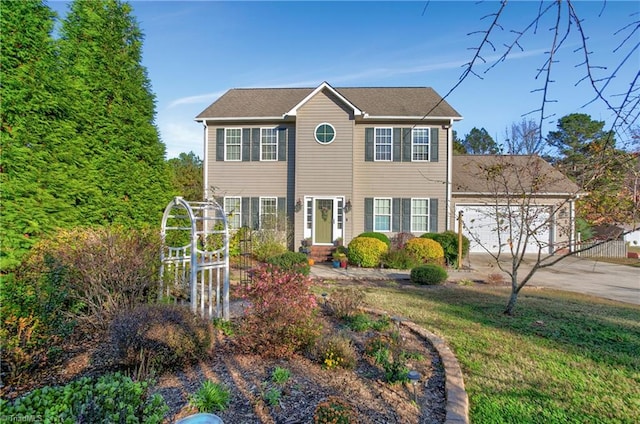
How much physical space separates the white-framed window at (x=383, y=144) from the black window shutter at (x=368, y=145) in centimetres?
22

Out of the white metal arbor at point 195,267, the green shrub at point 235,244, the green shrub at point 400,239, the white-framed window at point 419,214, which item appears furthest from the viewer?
the white-framed window at point 419,214

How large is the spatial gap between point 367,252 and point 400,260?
1171mm

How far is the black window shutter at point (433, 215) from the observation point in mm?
13548

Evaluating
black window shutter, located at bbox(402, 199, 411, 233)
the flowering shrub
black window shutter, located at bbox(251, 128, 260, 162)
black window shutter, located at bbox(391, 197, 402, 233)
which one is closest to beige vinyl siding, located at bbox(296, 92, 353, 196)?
black window shutter, located at bbox(251, 128, 260, 162)

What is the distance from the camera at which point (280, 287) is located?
3980 millimetres

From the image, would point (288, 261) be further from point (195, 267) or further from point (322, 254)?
point (322, 254)

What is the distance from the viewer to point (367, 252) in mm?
11320

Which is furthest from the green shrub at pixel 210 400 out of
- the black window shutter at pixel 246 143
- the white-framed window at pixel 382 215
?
the black window shutter at pixel 246 143

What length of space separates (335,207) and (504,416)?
36.2 ft

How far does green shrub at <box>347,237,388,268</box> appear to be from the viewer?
11320 mm

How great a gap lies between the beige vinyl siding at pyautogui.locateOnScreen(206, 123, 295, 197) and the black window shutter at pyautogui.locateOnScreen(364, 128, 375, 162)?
3246 mm

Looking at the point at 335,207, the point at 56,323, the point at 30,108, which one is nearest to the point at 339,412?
the point at 56,323

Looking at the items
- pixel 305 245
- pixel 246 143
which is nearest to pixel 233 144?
pixel 246 143

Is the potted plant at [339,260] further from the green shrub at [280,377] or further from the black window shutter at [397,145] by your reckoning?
the green shrub at [280,377]
